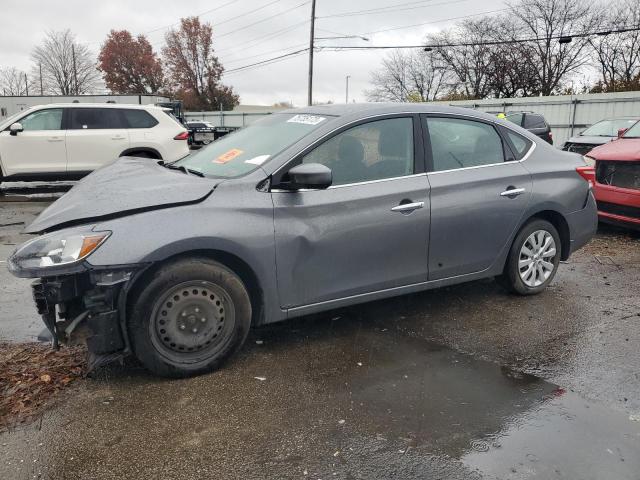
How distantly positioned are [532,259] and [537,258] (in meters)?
0.06

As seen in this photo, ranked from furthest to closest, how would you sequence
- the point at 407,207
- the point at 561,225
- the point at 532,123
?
the point at 532,123 → the point at 561,225 → the point at 407,207

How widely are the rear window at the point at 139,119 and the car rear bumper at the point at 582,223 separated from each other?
8959 mm

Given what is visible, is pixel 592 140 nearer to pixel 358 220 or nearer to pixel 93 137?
pixel 358 220

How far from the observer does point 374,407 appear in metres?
3.03

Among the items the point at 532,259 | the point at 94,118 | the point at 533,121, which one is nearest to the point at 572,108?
the point at 533,121

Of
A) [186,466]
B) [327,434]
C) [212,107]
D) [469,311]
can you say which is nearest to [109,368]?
[186,466]

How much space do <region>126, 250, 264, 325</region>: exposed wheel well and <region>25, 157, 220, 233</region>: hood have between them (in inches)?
12.6

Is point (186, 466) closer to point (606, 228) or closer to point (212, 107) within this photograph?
point (606, 228)

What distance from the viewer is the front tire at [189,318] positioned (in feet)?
10.2

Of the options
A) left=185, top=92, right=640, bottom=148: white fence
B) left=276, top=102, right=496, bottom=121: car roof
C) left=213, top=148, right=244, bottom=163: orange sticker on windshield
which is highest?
left=185, top=92, right=640, bottom=148: white fence

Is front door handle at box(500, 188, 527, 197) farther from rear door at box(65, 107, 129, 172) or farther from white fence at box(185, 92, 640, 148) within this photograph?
white fence at box(185, 92, 640, 148)

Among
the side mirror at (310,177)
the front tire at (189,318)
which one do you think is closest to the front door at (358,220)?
the side mirror at (310,177)

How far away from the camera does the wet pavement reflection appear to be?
2.51 meters

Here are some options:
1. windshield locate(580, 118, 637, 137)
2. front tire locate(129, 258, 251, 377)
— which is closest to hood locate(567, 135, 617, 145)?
windshield locate(580, 118, 637, 137)
